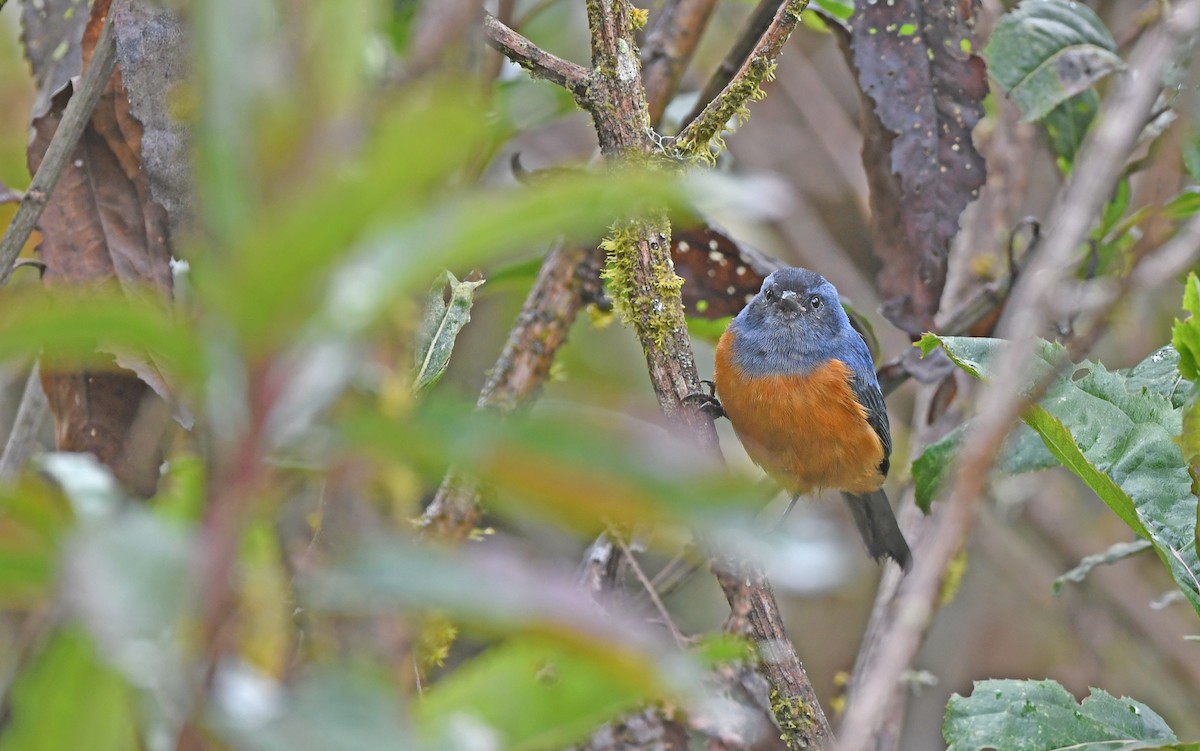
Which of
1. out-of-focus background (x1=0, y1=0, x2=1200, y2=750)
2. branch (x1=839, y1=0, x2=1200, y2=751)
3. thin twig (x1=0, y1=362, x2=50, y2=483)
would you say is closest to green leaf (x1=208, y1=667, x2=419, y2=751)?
branch (x1=839, y1=0, x2=1200, y2=751)

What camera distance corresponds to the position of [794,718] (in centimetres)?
209

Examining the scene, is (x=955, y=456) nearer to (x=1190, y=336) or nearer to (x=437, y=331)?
(x=1190, y=336)

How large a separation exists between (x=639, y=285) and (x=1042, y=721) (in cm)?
118

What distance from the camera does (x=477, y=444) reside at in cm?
83

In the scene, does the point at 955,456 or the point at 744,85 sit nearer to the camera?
the point at 744,85

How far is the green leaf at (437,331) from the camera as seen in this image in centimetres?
186

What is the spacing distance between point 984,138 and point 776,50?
241 cm

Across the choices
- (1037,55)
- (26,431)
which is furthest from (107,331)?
(1037,55)

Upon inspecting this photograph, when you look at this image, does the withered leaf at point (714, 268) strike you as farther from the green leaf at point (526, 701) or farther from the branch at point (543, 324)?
the green leaf at point (526, 701)

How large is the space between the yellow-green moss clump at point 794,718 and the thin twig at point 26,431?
1.74 m

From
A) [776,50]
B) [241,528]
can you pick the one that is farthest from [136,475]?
[241,528]

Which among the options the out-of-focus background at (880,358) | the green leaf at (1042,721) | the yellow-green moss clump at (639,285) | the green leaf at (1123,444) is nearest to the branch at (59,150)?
the yellow-green moss clump at (639,285)

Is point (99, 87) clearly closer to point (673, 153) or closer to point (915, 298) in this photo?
point (673, 153)

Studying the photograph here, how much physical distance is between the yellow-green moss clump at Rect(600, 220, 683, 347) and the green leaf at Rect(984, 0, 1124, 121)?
151cm
